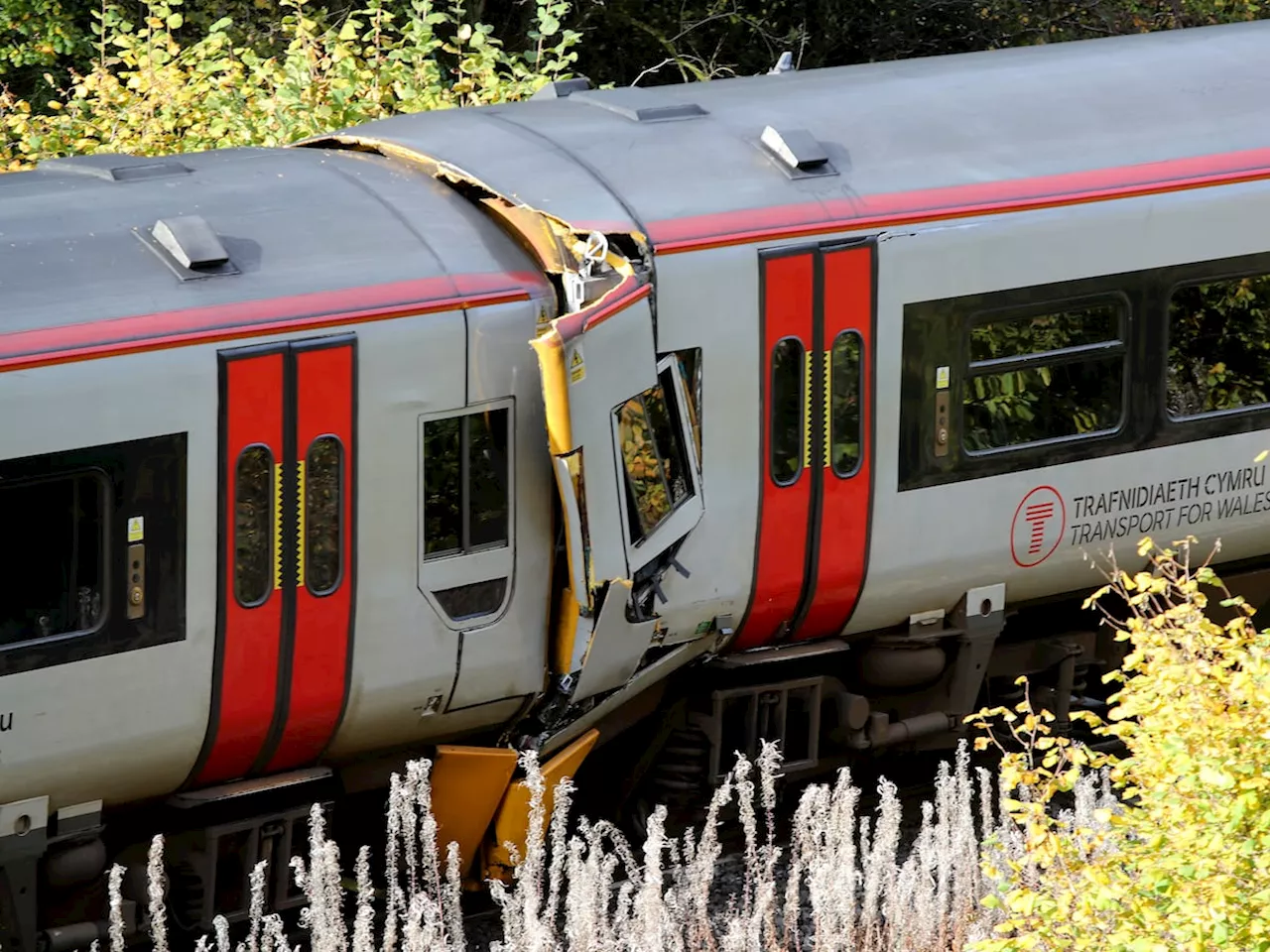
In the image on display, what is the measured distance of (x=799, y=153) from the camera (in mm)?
8328

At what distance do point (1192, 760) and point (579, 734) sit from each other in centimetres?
379

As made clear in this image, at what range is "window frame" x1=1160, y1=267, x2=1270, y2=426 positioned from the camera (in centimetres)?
916

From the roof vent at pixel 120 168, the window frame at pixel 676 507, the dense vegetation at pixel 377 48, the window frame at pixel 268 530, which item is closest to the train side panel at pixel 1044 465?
the window frame at pixel 676 507

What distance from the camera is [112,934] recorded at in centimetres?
696

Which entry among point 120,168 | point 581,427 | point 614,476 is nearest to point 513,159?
point 581,427

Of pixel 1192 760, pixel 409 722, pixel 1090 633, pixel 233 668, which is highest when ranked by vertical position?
pixel 1192 760

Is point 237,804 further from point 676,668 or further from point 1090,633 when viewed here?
point 1090,633

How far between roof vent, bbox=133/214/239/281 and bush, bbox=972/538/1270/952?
125 inches

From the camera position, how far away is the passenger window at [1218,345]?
929cm

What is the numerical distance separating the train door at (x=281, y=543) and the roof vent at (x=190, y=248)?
0.35 m

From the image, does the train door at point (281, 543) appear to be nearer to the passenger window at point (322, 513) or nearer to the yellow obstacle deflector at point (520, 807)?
the passenger window at point (322, 513)

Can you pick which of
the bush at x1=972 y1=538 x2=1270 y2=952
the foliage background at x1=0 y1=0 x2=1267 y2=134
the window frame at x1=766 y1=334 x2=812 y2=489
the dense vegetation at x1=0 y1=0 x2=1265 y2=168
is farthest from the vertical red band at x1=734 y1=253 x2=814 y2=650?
the foliage background at x1=0 y1=0 x2=1267 y2=134

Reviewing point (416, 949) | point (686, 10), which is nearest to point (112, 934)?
point (416, 949)

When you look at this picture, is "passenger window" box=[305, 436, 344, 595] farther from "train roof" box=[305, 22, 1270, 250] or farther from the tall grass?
"train roof" box=[305, 22, 1270, 250]
